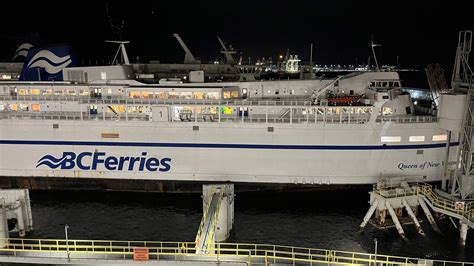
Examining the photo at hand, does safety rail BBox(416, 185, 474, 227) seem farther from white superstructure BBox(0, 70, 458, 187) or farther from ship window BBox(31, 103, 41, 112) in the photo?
ship window BBox(31, 103, 41, 112)

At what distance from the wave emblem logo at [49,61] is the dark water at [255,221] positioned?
33.9 feet

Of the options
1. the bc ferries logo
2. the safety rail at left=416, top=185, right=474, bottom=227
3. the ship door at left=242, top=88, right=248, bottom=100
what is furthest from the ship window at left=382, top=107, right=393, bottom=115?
the bc ferries logo

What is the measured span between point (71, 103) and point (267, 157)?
14536mm

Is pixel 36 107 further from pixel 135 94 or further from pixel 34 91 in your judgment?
pixel 135 94

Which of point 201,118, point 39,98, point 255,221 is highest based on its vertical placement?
point 39,98

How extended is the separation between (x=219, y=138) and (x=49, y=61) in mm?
16121

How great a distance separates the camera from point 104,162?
90.0ft

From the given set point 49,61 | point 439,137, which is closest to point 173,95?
point 49,61

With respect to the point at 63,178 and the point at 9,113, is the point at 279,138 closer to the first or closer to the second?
the point at 63,178

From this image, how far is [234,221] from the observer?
76.0 feet

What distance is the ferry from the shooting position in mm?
26047

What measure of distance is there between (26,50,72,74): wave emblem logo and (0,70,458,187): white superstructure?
3.93 meters

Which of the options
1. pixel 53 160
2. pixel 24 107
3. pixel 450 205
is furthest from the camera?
pixel 24 107

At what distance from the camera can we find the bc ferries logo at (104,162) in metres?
27.2
